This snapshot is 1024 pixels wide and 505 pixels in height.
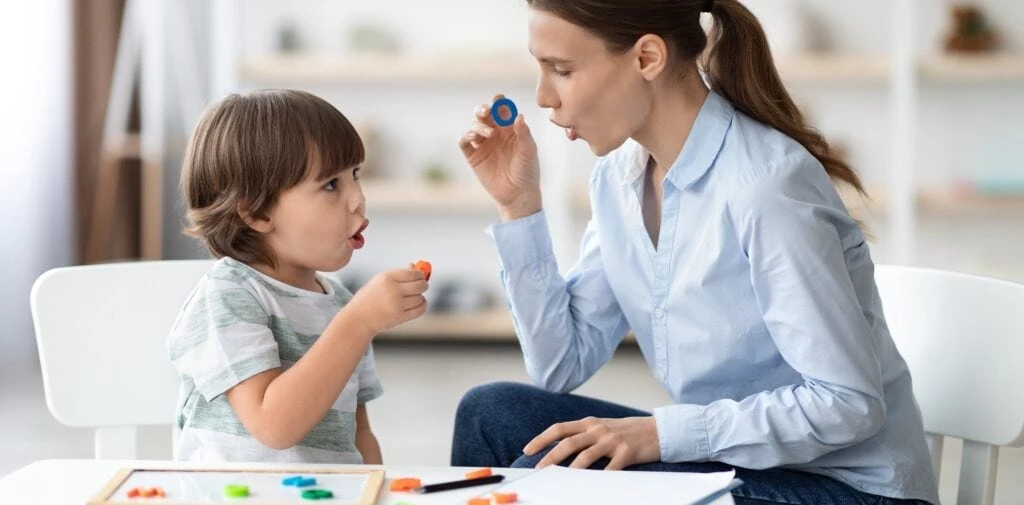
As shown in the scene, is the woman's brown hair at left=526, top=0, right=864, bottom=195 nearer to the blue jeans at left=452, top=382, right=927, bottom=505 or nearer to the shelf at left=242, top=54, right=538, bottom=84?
the blue jeans at left=452, top=382, right=927, bottom=505

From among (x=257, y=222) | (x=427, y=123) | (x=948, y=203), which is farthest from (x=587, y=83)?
(x=427, y=123)

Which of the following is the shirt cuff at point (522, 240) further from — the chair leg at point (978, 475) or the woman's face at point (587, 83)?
the chair leg at point (978, 475)

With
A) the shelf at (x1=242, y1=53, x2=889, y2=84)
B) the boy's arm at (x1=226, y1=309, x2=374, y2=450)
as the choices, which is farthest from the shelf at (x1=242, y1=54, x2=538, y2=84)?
the boy's arm at (x1=226, y1=309, x2=374, y2=450)

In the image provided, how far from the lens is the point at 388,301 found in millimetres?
1320

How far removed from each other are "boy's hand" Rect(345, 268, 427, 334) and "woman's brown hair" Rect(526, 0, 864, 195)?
39cm

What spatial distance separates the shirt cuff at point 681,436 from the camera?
1.39 m

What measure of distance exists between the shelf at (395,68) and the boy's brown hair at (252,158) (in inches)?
116

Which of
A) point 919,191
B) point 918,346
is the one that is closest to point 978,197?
point 919,191

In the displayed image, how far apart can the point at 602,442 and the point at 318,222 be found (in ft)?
1.43

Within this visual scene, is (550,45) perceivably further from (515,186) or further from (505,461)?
(505,461)

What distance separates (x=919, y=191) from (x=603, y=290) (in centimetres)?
295

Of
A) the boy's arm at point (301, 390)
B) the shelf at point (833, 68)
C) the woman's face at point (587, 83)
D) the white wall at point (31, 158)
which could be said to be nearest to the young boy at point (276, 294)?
the boy's arm at point (301, 390)

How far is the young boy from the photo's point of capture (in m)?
1.32

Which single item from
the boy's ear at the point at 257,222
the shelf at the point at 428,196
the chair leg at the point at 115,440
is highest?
the boy's ear at the point at 257,222
